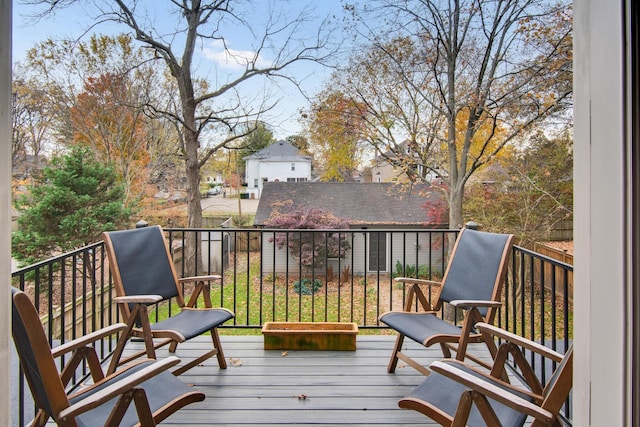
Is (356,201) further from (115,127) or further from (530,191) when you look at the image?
(115,127)

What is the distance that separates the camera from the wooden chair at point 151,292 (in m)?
2.36

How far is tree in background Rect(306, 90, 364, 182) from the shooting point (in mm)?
10790

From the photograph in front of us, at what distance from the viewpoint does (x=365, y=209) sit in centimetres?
1480

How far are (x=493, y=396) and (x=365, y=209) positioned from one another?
44.3 feet

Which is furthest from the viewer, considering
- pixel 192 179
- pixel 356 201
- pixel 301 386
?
pixel 356 201

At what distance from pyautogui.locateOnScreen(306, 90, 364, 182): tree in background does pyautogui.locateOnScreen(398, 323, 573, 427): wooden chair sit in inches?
365

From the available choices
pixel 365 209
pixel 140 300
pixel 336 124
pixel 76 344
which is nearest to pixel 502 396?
pixel 76 344

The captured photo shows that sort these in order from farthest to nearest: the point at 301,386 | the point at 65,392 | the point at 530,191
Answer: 1. the point at 530,191
2. the point at 301,386
3. the point at 65,392

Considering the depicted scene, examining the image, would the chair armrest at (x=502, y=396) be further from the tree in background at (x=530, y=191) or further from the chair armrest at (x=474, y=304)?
the tree in background at (x=530, y=191)

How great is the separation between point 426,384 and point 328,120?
9.94 metres

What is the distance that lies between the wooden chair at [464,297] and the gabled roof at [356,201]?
10943 millimetres

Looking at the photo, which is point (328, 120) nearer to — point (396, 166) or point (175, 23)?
point (396, 166)

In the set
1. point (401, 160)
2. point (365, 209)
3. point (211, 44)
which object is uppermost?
point (211, 44)

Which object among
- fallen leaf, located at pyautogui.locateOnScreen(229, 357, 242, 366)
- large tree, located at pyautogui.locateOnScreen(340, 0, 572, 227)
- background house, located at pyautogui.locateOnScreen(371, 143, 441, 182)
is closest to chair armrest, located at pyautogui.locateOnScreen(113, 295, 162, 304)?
fallen leaf, located at pyautogui.locateOnScreen(229, 357, 242, 366)
